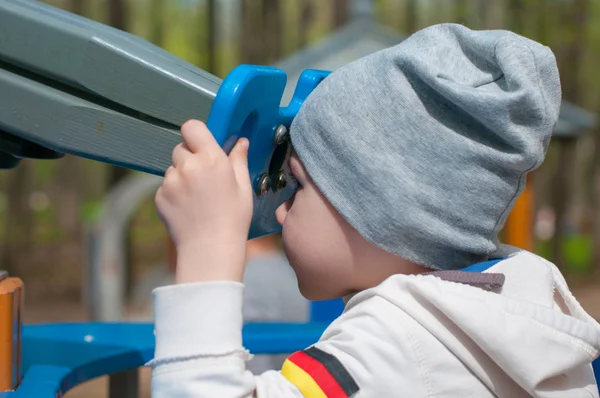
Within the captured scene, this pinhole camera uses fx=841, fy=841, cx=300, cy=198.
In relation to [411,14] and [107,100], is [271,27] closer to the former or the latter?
[411,14]

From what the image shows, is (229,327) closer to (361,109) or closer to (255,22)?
(361,109)

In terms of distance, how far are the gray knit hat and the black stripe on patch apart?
0.50 feet

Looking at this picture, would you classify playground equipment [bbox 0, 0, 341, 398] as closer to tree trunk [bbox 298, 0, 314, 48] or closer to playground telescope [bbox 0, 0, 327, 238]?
playground telescope [bbox 0, 0, 327, 238]

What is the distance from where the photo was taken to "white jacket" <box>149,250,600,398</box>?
2.46 feet

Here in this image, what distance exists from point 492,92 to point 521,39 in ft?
0.26

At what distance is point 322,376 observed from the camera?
29.7 inches

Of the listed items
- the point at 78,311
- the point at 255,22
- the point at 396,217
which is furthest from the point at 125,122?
the point at 255,22

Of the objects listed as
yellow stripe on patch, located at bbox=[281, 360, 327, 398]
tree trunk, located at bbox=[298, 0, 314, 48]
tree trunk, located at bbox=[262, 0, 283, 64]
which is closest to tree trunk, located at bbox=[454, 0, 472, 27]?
tree trunk, located at bbox=[298, 0, 314, 48]

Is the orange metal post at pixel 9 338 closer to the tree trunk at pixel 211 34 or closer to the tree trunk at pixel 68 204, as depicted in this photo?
the tree trunk at pixel 211 34

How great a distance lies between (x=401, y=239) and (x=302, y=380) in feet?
0.62

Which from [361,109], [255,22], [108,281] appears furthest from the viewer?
[255,22]

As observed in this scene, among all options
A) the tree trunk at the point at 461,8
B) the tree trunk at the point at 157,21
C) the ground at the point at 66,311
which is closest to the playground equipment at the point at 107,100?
the ground at the point at 66,311

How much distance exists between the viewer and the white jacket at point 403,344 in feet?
2.46

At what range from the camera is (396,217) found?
0.85 meters
